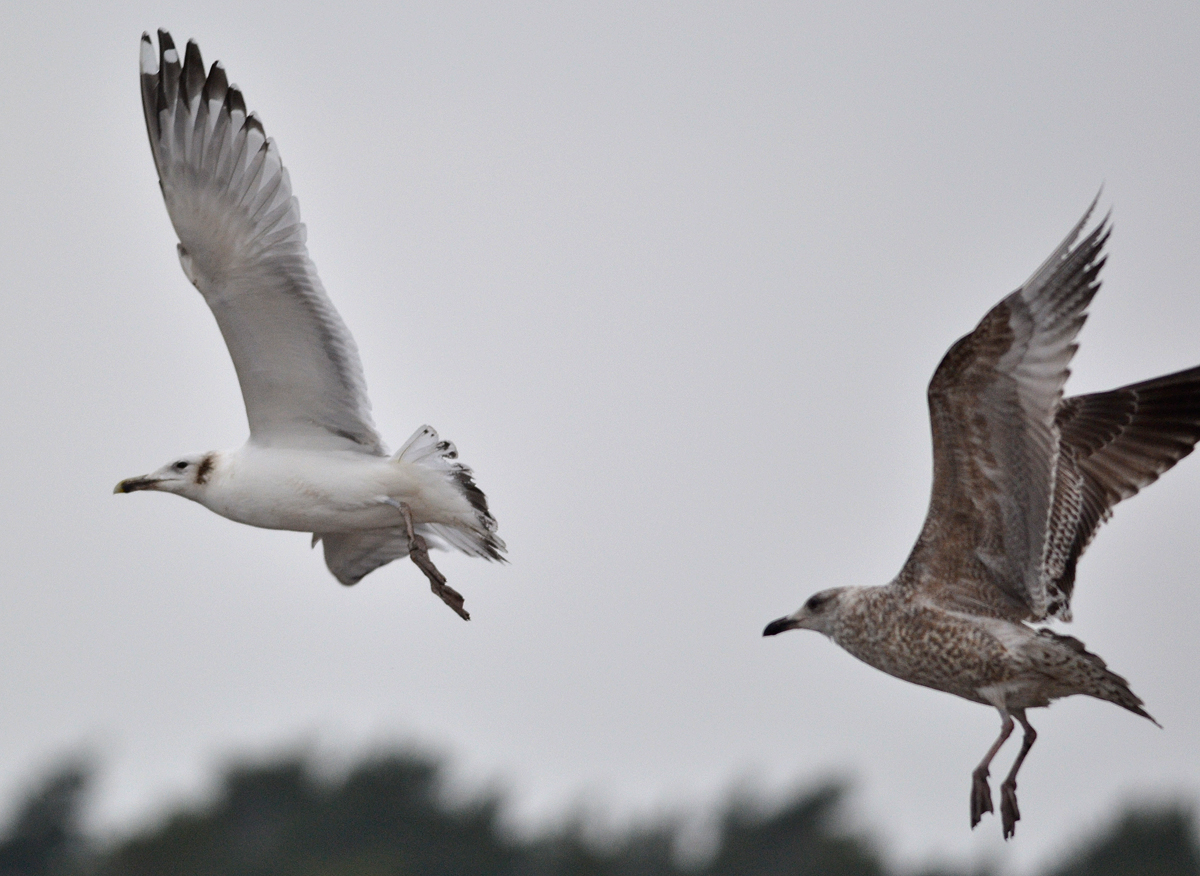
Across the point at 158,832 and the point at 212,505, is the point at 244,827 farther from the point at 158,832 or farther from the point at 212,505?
the point at 212,505

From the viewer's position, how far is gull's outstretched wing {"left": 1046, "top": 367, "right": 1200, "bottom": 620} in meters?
9.39

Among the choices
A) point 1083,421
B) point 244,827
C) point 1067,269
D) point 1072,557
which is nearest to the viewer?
point 1067,269

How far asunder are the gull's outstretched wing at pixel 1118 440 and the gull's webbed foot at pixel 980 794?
49.2 inches

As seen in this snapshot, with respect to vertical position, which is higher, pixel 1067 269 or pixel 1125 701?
pixel 1067 269

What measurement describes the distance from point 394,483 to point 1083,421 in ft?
10.8

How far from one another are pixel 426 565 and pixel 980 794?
2744mm

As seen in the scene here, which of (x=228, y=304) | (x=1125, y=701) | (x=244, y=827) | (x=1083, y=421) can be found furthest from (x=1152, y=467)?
(x=244, y=827)

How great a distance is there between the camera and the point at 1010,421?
8469 mm

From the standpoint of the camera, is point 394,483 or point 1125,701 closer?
point 1125,701

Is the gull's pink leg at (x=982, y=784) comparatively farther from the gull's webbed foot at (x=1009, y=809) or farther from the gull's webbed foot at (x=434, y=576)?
the gull's webbed foot at (x=434, y=576)

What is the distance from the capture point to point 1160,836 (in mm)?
41031

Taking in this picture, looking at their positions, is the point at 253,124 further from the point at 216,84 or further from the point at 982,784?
the point at 982,784

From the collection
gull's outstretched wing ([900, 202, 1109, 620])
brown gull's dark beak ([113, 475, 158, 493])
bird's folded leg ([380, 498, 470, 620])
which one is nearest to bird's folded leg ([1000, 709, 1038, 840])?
gull's outstretched wing ([900, 202, 1109, 620])

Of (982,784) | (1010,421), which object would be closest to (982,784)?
(982,784)
